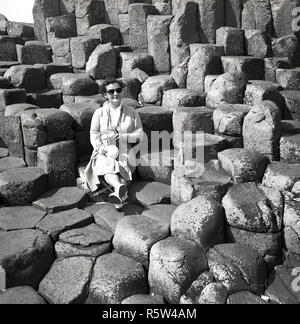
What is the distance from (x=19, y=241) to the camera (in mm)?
5148

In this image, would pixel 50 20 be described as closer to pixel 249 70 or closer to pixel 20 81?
pixel 20 81

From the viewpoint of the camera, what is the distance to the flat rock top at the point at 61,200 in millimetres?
5914

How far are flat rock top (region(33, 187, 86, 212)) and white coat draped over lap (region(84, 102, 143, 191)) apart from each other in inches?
9.8

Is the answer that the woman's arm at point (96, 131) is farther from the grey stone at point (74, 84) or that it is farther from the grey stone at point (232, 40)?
the grey stone at point (232, 40)

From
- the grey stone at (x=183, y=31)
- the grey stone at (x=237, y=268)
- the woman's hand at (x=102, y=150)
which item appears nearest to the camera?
the grey stone at (x=237, y=268)

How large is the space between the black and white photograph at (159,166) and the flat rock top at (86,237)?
15 mm

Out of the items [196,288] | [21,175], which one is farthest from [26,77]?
[196,288]

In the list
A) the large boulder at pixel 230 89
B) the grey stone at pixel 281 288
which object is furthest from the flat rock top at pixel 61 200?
the large boulder at pixel 230 89

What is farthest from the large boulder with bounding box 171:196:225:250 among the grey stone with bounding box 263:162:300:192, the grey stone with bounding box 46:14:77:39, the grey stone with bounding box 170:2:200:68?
the grey stone with bounding box 46:14:77:39

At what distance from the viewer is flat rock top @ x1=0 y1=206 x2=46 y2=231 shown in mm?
5496

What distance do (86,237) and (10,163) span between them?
238 centimetres

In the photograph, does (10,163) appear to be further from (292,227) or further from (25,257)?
(292,227)

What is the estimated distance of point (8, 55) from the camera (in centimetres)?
1034
